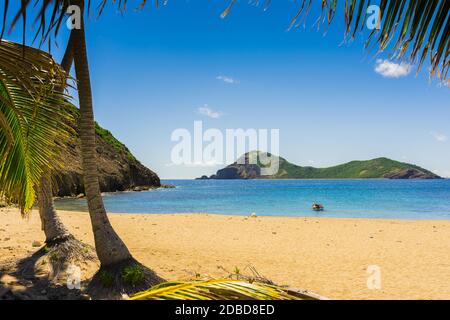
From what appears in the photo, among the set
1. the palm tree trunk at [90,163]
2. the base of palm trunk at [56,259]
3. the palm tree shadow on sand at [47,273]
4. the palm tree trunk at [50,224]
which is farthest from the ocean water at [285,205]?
the palm tree trunk at [90,163]

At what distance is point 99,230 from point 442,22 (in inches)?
292

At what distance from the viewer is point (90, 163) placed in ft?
26.1

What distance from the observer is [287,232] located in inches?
762

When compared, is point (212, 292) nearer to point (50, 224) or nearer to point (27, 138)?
point (27, 138)

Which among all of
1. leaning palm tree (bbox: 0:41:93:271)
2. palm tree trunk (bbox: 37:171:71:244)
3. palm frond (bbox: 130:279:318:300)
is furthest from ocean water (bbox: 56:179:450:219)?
palm frond (bbox: 130:279:318:300)

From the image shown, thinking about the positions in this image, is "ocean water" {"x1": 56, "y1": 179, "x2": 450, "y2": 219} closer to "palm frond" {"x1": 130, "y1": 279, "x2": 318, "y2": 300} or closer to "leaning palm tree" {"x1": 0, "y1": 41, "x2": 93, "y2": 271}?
"leaning palm tree" {"x1": 0, "y1": 41, "x2": 93, "y2": 271}

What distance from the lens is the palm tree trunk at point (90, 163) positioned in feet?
25.5

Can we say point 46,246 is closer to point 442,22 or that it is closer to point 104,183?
point 442,22

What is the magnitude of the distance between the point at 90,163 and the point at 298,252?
8.91m

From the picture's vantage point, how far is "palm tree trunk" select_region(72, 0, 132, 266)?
777cm

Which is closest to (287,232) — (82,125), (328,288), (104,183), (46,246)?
(328,288)

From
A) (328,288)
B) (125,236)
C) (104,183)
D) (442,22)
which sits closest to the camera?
(442,22)

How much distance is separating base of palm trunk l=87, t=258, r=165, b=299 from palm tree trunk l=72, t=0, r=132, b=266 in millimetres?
196
